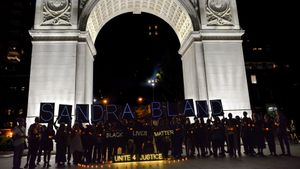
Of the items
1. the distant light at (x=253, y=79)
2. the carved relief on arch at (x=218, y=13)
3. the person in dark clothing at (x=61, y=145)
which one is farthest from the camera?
the distant light at (x=253, y=79)

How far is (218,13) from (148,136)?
1268cm

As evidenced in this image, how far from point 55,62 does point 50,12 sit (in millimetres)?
3893

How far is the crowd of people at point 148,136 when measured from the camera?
11.9 m

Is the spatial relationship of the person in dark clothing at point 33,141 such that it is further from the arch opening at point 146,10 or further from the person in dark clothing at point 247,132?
the arch opening at point 146,10

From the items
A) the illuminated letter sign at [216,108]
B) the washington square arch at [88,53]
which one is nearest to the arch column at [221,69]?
the washington square arch at [88,53]

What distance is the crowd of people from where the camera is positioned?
11.9 m

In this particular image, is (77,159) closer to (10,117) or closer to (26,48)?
(10,117)

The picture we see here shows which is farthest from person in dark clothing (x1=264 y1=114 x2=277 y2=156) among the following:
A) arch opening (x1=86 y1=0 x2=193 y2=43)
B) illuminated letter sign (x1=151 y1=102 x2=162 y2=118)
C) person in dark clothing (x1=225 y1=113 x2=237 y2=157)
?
arch opening (x1=86 y1=0 x2=193 y2=43)

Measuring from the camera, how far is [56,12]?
64.5 feet

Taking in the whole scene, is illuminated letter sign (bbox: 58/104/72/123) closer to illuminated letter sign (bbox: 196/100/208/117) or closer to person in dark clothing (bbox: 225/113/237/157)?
illuminated letter sign (bbox: 196/100/208/117)

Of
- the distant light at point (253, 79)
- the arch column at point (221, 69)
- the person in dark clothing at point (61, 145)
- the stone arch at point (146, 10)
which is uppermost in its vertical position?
the stone arch at point (146, 10)

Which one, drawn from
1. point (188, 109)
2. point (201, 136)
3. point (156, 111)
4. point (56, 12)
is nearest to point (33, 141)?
point (156, 111)

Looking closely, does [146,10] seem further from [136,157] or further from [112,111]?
[136,157]

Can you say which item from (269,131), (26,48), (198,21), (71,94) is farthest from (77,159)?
(26,48)
